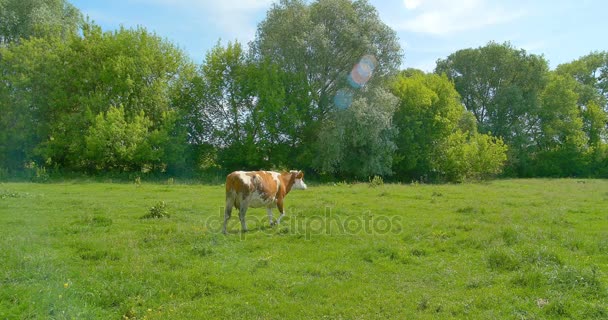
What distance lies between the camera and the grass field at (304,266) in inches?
268

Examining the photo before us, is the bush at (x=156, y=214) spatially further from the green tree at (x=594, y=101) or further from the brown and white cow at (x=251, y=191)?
the green tree at (x=594, y=101)

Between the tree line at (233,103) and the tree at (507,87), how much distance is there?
38.5ft

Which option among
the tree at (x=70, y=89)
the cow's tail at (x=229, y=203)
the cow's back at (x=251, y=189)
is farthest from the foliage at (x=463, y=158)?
the cow's tail at (x=229, y=203)

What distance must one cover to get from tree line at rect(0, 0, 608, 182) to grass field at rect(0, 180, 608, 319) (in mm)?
17981

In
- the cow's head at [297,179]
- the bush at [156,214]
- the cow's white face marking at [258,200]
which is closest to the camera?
the cow's white face marking at [258,200]

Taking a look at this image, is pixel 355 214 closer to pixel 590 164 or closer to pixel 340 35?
pixel 340 35

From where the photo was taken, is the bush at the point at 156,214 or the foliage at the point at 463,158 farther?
the foliage at the point at 463,158

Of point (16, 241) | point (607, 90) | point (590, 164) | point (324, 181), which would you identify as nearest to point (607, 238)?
point (16, 241)

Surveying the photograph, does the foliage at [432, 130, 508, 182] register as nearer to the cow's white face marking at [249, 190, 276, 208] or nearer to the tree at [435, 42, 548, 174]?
the tree at [435, 42, 548, 174]

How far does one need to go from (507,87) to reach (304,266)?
2031 inches

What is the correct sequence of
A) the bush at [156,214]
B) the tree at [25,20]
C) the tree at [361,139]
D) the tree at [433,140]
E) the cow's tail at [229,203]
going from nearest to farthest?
the cow's tail at [229,203] → the bush at [156,214] → the tree at [361,139] → the tree at [25,20] → the tree at [433,140]

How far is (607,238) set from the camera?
37.1ft

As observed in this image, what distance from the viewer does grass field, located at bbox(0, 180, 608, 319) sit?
680 centimetres

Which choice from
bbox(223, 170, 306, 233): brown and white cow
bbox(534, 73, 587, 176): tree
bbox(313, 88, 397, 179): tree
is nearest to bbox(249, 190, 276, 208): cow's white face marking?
bbox(223, 170, 306, 233): brown and white cow
